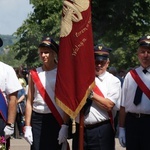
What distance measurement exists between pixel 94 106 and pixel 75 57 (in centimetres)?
64

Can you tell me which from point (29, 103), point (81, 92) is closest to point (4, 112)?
point (29, 103)

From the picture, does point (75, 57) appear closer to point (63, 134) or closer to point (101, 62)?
point (101, 62)

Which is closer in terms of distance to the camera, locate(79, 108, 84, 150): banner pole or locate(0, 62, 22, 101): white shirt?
locate(79, 108, 84, 150): banner pole

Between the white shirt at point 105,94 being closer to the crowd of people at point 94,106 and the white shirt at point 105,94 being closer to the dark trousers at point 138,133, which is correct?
the crowd of people at point 94,106

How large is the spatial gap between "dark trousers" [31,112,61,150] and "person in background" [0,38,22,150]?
29 centimetres

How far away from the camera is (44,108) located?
8.34 metres

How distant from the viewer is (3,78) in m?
8.40

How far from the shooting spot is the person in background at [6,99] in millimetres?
8398

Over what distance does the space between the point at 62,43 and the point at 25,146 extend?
7147mm

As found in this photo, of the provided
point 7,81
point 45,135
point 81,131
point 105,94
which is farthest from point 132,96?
point 7,81

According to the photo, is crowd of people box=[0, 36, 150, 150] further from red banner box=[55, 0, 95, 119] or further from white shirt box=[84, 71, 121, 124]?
red banner box=[55, 0, 95, 119]

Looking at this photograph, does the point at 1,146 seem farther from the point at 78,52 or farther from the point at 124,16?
the point at 124,16

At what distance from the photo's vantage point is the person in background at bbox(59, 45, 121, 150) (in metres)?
8.01

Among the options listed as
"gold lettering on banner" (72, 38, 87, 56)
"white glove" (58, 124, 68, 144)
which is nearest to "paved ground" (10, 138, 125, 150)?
"white glove" (58, 124, 68, 144)
